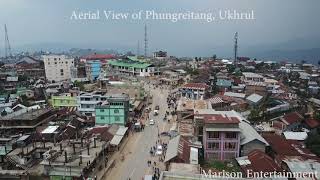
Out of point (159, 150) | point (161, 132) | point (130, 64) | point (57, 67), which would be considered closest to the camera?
point (159, 150)

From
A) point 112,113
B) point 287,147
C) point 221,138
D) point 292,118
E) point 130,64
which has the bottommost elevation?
point 287,147

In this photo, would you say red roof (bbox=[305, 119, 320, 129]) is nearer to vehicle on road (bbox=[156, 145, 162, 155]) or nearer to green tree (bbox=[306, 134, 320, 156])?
green tree (bbox=[306, 134, 320, 156])

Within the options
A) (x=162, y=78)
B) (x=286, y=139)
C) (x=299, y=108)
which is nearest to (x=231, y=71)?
(x=162, y=78)

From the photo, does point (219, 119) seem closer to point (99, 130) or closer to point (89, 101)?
point (99, 130)

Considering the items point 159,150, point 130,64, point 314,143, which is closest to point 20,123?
point 159,150

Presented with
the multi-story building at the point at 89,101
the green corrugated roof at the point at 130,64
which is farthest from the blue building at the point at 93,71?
the multi-story building at the point at 89,101

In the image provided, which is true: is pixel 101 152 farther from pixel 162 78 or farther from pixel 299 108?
pixel 162 78

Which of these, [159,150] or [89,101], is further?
[89,101]
